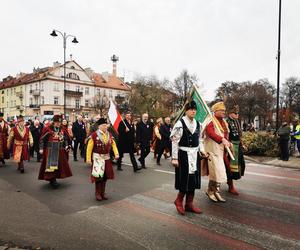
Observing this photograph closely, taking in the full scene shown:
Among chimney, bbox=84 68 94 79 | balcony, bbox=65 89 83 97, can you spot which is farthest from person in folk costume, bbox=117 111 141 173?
chimney, bbox=84 68 94 79

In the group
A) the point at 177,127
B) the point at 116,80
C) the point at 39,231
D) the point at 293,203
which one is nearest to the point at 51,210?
the point at 39,231

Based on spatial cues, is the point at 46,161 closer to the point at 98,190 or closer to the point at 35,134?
the point at 98,190

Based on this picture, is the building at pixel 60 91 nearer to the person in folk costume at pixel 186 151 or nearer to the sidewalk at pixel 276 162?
the sidewalk at pixel 276 162

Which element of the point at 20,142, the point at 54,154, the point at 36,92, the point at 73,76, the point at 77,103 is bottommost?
the point at 54,154

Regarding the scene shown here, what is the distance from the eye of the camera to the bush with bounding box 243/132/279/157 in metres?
14.1

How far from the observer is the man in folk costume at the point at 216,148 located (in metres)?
5.88

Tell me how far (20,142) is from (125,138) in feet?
11.7

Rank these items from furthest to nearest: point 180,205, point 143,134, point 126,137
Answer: point 143,134 < point 126,137 < point 180,205

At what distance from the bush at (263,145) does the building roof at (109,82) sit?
6187 centimetres

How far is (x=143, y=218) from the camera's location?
5.05 meters

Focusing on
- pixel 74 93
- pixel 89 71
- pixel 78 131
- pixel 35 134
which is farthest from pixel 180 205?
pixel 89 71

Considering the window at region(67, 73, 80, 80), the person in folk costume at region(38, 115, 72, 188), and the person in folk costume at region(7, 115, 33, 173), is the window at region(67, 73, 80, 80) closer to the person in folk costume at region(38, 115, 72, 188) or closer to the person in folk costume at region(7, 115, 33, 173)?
the person in folk costume at region(7, 115, 33, 173)

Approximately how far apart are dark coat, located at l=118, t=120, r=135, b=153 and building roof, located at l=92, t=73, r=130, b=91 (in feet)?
209

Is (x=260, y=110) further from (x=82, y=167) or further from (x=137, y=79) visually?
(x=82, y=167)
